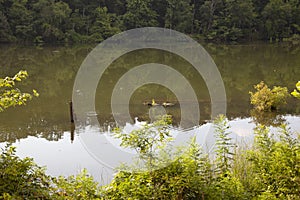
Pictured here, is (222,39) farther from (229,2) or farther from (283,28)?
(283,28)

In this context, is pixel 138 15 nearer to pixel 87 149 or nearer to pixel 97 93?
pixel 97 93

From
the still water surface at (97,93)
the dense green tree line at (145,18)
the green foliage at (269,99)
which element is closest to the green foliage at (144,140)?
the still water surface at (97,93)

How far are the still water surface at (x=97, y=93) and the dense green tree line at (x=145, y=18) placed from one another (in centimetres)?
327

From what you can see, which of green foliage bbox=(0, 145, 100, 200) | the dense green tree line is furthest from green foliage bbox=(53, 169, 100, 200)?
the dense green tree line

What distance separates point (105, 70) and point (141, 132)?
2085 centimetres

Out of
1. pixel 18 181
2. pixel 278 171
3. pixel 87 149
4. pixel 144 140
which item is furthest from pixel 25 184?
pixel 87 149

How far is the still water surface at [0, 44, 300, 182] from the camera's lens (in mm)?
10578

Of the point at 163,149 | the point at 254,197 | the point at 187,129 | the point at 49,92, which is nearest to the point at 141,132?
the point at 163,149

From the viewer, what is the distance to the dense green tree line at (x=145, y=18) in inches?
1432

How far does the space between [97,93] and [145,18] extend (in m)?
24.8

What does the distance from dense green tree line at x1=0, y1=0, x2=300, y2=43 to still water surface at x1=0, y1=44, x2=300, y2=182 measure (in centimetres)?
327

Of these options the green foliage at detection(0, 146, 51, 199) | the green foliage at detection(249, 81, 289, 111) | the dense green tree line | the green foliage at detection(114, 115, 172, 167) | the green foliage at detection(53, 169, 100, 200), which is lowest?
the green foliage at detection(53, 169, 100, 200)

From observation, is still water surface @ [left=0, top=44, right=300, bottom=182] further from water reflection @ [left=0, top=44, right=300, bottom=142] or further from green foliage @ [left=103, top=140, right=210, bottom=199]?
green foliage @ [left=103, top=140, right=210, bottom=199]

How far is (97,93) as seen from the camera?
18.1 metres
